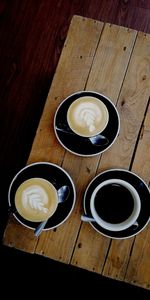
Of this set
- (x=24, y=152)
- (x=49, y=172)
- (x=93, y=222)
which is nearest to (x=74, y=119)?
(x=49, y=172)

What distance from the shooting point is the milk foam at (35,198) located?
99cm

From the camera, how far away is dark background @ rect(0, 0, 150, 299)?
166 centimetres

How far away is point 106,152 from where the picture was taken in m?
1.09

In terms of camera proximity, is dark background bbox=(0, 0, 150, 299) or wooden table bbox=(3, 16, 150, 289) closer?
wooden table bbox=(3, 16, 150, 289)

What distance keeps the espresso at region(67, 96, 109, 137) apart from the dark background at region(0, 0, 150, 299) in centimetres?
78

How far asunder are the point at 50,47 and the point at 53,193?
3.75ft

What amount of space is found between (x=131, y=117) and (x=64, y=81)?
0.25 metres

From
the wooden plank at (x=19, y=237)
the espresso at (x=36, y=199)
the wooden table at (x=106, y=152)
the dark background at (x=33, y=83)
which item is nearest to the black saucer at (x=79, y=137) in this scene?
the wooden table at (x=106, y=152)

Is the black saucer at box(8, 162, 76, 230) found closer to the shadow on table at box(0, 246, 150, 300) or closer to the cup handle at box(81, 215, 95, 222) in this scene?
the cup handle at box(81, 215, 95, 222)

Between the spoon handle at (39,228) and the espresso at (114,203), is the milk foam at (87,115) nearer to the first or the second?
the espresso at (114,203)

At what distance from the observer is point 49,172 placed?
1076mm

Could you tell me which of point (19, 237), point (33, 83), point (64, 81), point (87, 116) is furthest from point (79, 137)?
point (33, 83)

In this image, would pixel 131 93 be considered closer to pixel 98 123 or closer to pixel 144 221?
pixel 98 123

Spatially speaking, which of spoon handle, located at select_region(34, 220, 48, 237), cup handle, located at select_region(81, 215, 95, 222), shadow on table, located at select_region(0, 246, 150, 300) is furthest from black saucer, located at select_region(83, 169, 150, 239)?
shadow on table, located at select_region(0, 246, 150, 300)
